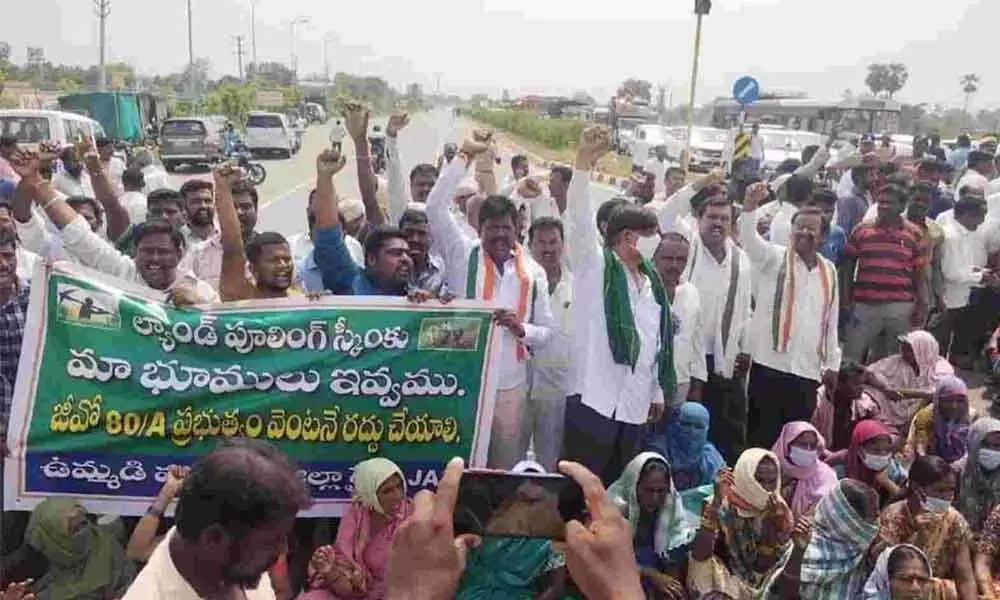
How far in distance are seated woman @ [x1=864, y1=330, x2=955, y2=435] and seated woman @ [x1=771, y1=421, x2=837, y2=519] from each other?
1.23 metres

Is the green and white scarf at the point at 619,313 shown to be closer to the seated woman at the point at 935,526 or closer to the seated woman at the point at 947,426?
the seated woman at the point at 935,526

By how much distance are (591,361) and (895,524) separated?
4.84 ft

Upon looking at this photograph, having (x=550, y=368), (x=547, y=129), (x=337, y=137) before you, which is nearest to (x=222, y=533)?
(x=550, y=368)

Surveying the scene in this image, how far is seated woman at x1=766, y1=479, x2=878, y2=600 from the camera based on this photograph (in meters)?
3.99

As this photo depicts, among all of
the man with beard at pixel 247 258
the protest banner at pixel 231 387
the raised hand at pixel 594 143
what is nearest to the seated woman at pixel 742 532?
the protest banner at pixel 231 387

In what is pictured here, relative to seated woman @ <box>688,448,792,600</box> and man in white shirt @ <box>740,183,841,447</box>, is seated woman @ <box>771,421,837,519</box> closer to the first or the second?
seated woman @ <box>688,448,792,600</box>

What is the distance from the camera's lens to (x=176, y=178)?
2558 centimetres

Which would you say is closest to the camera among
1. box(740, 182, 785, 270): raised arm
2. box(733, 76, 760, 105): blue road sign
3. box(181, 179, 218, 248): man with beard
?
box(740, 182, 785, 270): raised arm

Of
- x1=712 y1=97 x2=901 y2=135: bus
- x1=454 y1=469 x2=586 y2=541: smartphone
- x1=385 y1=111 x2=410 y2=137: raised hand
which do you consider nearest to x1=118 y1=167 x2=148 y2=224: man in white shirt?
x1=385 y1=111 x2=410 y2=137: raised hand

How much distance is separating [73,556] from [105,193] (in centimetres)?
267

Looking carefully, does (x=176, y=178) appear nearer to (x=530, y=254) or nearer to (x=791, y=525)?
(x=530, y=254)

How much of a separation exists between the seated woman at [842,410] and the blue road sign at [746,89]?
7922 mm

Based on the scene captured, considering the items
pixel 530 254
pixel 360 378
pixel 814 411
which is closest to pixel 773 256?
pixel 814 411

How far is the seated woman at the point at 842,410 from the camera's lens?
18.2 ft
